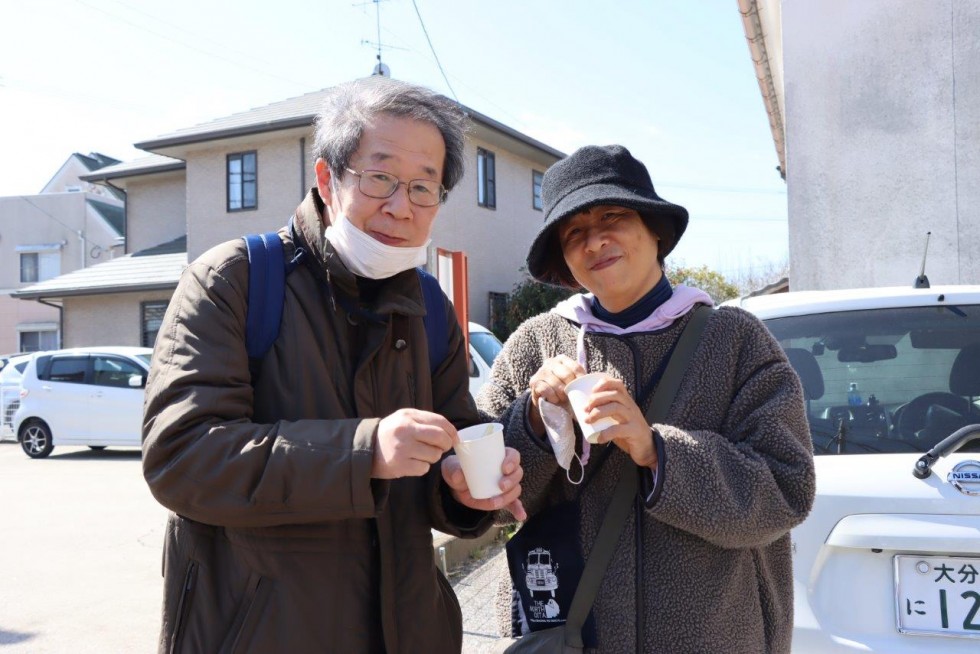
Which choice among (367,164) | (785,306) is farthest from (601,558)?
(785,306)

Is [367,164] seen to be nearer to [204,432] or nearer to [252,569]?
[204,432]

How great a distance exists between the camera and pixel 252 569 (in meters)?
1.60

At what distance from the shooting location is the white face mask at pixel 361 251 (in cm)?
182

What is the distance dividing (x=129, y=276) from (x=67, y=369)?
835 cm

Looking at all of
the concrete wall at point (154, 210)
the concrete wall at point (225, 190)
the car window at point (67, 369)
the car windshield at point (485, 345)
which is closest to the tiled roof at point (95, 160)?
the concrete wall at point (154, 210)

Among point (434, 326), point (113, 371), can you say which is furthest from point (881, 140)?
point (113, 371)

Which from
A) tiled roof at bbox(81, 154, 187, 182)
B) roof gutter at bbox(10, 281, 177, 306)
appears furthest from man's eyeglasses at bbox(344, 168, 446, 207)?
tiled roof at bbox(81, 154, 187, 182)

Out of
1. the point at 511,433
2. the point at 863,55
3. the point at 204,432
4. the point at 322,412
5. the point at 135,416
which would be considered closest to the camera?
the point at 204,432

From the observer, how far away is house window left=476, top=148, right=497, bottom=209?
2158cm

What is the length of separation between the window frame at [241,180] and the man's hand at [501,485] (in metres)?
19.4

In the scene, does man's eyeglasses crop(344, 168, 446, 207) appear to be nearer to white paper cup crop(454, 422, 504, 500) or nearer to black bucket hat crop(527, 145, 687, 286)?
black bucket hat crop(527, 145, 687, 286)

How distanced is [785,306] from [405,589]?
6.55 feet

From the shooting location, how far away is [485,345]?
12688 mm

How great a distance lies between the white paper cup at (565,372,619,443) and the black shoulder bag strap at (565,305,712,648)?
24 cm
